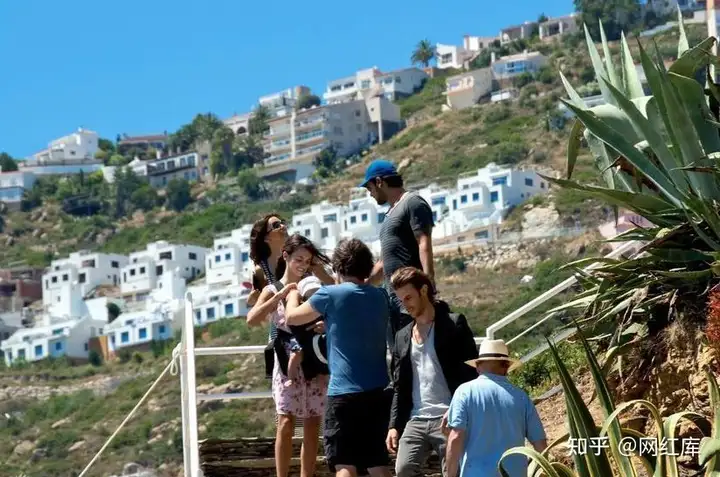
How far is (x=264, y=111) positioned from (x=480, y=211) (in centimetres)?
6194

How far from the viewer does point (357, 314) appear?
698cm

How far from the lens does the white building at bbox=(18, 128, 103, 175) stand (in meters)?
180

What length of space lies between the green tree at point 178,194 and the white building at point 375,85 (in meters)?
19.9

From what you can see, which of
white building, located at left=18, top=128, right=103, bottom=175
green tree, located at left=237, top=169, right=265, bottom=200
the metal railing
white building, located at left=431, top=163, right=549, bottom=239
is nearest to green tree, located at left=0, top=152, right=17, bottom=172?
white building, located at left=18, top=128, right=103, bottom=175

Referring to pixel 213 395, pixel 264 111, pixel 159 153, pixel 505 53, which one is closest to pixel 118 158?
pixel 159 153

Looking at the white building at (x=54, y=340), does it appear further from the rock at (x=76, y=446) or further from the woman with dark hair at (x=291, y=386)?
the woman with dark hair at (x=291, y=386)

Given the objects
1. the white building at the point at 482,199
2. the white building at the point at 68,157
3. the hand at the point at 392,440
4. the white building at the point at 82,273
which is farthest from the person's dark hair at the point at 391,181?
the white building at the point at 68,157

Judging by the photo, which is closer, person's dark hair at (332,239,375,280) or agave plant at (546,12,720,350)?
agave plant at (546,12,720,350)

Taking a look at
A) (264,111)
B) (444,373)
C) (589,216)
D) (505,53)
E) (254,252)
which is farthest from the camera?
(264,111)

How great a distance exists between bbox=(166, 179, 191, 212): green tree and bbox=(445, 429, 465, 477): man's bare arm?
5906 inches

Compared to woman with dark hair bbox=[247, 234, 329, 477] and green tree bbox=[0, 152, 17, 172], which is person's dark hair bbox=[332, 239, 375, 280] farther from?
green tree bbox=[0, 152, 17, 172]

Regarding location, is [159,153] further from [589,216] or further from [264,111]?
[589,216]

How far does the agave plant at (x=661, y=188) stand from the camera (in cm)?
673

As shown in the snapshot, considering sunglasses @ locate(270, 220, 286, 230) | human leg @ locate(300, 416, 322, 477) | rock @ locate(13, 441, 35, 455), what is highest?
sunglasses @ locate(270, 220, 286, 230)
